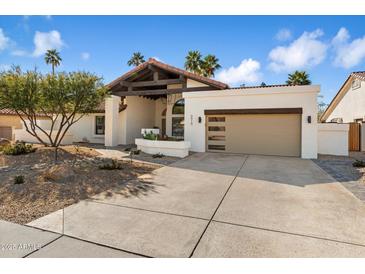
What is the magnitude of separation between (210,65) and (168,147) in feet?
69.7

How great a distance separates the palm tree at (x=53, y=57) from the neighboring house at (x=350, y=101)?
152ft

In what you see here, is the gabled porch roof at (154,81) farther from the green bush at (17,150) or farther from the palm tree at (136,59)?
the palm tree at (136,59)

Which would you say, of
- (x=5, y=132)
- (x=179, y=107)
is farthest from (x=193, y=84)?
(x=5, y=132)

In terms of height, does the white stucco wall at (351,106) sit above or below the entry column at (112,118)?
above

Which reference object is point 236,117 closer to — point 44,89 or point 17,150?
point 44,89

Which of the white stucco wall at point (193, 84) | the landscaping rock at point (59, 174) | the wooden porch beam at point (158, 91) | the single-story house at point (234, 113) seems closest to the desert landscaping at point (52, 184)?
the landscaping rock at point (59, 174)

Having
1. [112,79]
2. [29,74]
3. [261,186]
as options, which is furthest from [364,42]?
[29,74]

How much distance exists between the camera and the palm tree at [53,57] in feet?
135

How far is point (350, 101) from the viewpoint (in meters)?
18.8

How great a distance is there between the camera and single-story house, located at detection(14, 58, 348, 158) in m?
11.8

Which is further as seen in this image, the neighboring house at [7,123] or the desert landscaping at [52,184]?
the neighboring house at [7,123]

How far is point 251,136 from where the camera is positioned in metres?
12.9

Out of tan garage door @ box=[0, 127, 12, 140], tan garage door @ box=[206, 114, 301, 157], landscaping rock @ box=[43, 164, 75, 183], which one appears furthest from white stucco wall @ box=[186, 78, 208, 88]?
tan garage door @ box=[0, 127, 12, 140]
